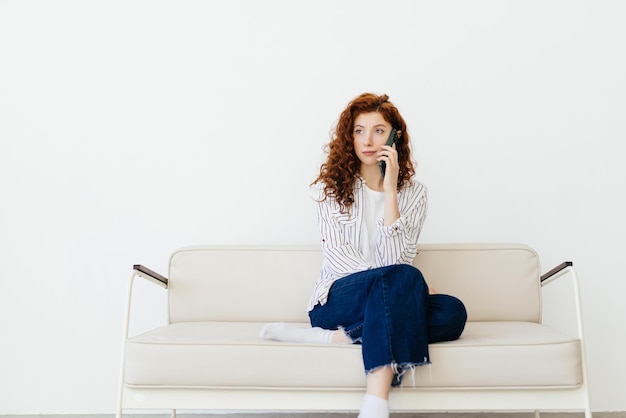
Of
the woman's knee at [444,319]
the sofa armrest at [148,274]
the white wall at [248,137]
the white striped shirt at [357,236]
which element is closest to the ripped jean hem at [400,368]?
the woman's knee at [444,319]

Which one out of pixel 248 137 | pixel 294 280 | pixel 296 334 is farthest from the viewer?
pixel 248 137

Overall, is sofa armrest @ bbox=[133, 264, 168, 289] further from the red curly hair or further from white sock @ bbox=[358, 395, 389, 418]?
white sock @ bbox=[358, 395, 389, 418]

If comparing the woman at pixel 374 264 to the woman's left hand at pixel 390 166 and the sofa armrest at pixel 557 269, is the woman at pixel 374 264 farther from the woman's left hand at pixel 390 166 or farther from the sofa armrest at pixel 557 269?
the sofa armrest at pixel 557 269

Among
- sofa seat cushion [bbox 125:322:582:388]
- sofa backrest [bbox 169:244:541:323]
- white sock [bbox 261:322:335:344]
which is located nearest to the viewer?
sofa seat cushion [bbox 125:322:582:388]

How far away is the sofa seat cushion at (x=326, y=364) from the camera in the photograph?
2.19 meters

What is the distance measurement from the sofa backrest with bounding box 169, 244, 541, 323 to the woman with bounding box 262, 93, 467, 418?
11.2 inches

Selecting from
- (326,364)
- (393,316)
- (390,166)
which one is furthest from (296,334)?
(390,166)

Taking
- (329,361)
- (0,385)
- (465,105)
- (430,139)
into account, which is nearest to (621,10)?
(465,105)

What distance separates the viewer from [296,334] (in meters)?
2.31

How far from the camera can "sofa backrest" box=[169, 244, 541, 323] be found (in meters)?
2.85

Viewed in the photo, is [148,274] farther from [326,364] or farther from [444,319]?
[444,319]

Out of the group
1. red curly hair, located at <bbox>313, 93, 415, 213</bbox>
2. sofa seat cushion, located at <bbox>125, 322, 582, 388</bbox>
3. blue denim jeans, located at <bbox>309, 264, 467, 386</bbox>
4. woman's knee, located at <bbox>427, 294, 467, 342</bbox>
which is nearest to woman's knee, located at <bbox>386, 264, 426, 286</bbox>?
blue denim jeans, located at <bbox>309, 264, 467, 386</bbox>

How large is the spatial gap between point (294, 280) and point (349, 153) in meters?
0.56

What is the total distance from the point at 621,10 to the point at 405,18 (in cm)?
98
